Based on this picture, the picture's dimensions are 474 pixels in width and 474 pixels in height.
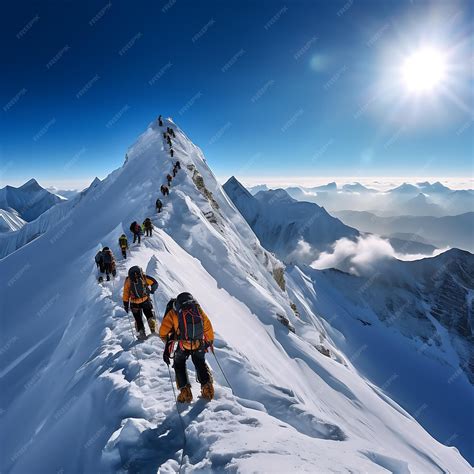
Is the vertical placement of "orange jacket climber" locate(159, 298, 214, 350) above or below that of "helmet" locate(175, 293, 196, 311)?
below

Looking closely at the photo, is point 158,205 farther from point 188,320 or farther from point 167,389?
point 188,320

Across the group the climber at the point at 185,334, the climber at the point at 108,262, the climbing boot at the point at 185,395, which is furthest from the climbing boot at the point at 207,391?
the climber at the point at 108,262

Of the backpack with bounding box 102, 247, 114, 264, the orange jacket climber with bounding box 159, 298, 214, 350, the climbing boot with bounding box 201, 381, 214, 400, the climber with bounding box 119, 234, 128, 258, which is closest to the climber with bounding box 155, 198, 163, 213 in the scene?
the climber with bounding box 119, 234, 128, 258

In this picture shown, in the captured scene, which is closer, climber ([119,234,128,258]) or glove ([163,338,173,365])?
glove ([163,338,173,365])

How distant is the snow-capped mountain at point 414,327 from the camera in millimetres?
82500

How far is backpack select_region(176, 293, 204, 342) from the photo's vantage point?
6758mm

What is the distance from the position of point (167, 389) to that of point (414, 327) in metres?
149

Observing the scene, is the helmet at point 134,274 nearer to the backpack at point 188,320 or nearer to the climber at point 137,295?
the climber at point 137,295

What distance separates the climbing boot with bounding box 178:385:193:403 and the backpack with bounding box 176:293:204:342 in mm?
1123

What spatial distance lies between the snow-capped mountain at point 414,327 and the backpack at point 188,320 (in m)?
74.8

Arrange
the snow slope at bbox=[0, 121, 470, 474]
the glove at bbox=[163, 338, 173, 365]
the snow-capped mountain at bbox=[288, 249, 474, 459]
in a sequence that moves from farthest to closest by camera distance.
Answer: the snow-capped mountain at bbox=[288, 249, 474, 459] → the glove at bbox=[163, 338, 173, 365] → the snow slope at bbox=[0, 121, 470, 474]

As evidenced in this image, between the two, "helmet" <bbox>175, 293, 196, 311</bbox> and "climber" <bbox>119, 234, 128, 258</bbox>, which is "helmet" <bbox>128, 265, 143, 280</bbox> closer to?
"helmet" <bbox>175, 293, 196, 311</bbox>

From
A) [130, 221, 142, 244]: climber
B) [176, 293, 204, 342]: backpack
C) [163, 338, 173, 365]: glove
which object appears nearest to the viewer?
[176, 293, 204, 342]: backpack

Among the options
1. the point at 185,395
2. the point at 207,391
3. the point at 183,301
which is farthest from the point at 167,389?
the point at 183,301
